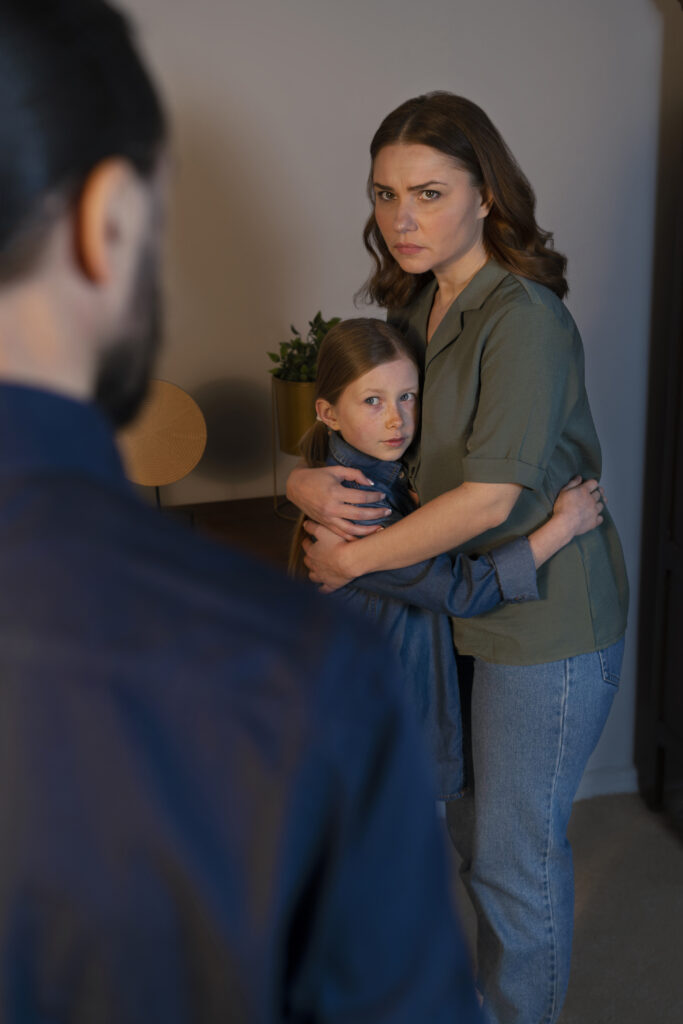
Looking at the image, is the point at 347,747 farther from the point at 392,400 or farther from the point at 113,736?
the point at 392,400

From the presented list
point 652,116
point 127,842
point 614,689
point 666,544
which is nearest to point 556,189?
point 652,116

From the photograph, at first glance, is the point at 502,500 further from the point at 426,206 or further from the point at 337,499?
the point at 426,206

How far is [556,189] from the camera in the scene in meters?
2.41

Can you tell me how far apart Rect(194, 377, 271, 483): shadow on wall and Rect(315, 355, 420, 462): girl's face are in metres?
0.67

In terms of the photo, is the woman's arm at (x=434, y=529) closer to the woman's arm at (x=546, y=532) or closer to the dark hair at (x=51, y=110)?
the woman's arm at (x=546, y=532)

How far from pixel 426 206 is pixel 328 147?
0.85m

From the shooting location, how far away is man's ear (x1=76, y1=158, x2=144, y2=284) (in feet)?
1.67

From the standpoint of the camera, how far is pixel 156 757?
467 mm

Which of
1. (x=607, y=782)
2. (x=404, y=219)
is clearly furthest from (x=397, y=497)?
(x=607, y=782)

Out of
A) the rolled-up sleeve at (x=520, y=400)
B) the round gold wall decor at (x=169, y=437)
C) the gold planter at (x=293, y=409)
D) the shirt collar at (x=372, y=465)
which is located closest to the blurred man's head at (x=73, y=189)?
the rolled-up sleeve at (x=520, y=400)

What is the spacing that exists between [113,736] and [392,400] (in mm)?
1312

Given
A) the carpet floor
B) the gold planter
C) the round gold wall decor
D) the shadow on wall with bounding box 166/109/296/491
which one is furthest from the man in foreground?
the carpet floor

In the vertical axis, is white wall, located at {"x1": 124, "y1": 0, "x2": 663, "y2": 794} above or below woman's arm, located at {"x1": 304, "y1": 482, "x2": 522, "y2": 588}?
above

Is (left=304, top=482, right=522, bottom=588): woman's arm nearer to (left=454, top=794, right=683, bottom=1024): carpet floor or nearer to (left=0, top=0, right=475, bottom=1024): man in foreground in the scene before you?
(left=0, top=0, right=475, bottom=1024): man in foreground
